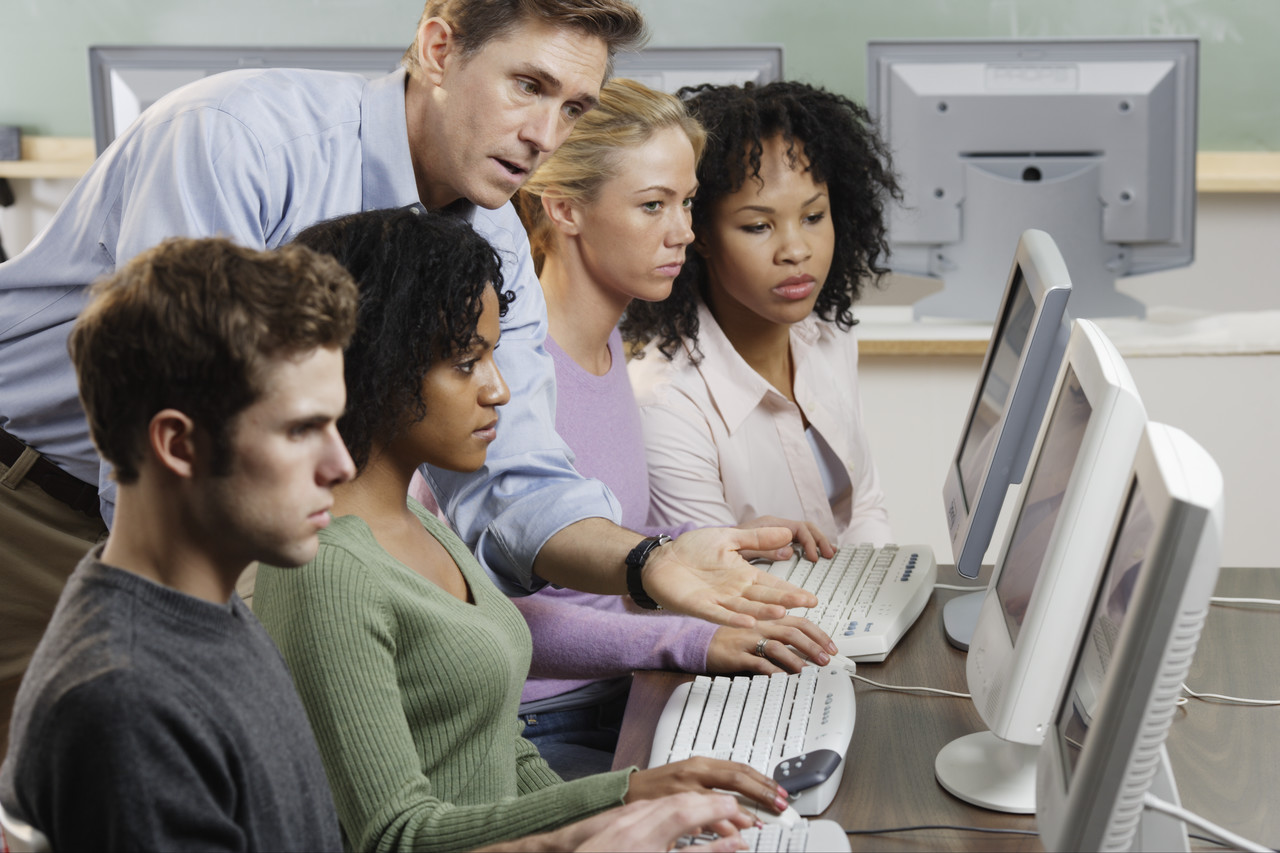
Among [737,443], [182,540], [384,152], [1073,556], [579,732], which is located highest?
[384,152]

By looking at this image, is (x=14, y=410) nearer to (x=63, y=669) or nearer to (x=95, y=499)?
(x=95, y=499)

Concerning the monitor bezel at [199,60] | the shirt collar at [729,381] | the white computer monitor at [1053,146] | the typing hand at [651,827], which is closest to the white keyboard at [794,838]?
the typing hand at [651,827]

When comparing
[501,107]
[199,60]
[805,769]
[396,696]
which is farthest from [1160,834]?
[199,60]

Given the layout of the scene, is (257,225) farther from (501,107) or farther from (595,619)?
(595,619)

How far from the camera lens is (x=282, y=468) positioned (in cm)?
75

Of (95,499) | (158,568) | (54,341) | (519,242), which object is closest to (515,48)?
(519,242)

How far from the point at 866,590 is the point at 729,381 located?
50 cm

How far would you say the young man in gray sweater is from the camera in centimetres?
69

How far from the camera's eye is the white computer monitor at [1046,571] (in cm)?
91

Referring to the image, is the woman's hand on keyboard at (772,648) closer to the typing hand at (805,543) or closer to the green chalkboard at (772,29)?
the typing hand at (805,543)

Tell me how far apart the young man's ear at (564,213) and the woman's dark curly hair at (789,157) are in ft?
0.88

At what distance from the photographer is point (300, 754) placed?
0.84 m

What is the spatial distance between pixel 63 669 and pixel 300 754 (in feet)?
0.62

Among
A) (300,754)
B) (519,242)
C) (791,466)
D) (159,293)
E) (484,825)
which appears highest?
(159,293)
